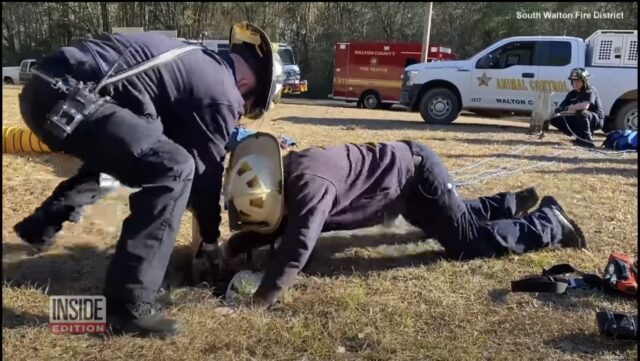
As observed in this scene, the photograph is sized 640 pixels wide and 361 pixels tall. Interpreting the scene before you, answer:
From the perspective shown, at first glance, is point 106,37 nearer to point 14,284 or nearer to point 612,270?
point 14,284

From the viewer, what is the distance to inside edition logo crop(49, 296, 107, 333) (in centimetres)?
248

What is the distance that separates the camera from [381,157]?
3258mm

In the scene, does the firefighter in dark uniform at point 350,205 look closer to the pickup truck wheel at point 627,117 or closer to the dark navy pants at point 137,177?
the dark navy pants at point 137,177

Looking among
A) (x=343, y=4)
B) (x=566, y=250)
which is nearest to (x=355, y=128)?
(x=566, y=250)

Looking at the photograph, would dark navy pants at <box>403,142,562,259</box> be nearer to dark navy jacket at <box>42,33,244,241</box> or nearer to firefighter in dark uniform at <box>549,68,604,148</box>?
dark navy jacket at <box>42,33,244,241</box>

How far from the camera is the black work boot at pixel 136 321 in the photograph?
7.91 feet

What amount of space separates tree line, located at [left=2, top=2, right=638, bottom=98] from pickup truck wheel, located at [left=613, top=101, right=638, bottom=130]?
54.9ft

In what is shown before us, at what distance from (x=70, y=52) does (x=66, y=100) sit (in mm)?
257

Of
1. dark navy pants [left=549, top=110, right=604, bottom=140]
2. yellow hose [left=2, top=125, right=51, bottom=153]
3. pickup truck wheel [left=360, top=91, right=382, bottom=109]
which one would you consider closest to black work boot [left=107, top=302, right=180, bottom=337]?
yellow hose [left=2, top=125, right=51, bottom=153]

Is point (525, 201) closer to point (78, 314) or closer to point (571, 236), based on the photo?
point (571, 236)

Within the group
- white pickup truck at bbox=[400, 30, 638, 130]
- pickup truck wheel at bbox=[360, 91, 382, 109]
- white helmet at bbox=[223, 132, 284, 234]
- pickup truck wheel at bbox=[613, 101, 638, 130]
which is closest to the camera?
white helmet at bbox=[223, 132, 284, 234]

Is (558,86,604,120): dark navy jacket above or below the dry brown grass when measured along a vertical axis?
above

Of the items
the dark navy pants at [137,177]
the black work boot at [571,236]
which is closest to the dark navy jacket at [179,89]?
the dark navy pants at [137,177]

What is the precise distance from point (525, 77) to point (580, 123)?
2908mm
